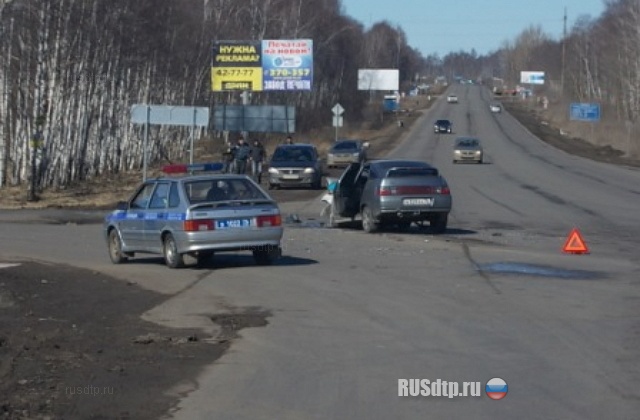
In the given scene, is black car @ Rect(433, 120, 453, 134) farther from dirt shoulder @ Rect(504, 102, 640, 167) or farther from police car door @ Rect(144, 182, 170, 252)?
police car door @ Rect(144, 182, 170, 252)

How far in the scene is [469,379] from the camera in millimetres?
10078

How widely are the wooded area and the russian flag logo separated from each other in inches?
1272

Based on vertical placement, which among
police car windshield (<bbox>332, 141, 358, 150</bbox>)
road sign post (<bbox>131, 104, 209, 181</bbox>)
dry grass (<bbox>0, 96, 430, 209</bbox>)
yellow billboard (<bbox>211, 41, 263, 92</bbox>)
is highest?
yellow billboard (<bbox>211, 41, 263, 92</bbox>)

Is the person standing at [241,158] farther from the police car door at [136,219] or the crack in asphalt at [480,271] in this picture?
the police car door at [136,219]

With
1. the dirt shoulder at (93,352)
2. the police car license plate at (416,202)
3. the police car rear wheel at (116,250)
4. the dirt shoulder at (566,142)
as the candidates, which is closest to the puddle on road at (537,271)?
the dirt shoulder at (93,352)

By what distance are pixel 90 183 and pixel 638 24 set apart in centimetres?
5390

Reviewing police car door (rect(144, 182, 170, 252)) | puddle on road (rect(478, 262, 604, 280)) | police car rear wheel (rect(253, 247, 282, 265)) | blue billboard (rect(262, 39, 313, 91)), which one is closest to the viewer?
puddle on road (rect(478, 262, 604, 280))

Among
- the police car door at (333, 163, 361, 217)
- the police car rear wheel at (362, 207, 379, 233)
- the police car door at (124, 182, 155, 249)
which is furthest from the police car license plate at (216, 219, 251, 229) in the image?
the police car door at (333, 163, 361, 217)

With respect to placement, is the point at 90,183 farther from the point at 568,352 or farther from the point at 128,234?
the point at 568,352

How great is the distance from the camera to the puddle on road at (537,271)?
1828 cm

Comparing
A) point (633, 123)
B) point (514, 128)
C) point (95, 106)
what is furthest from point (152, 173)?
point (514, 128)
